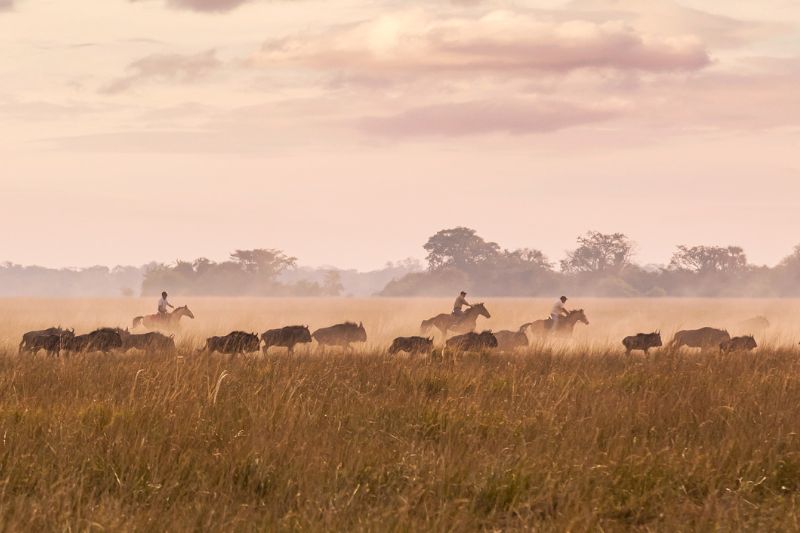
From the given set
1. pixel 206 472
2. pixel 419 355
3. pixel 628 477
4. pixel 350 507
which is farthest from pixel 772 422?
pixel 419 355

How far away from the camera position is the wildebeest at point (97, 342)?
58.3ft

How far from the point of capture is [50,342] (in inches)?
703

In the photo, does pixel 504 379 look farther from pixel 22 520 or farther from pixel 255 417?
pixel 22 520

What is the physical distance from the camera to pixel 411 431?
9.66 metres

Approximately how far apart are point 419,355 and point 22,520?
10210 millimetres

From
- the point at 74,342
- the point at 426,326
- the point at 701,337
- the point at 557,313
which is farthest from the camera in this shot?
the point at 426,326

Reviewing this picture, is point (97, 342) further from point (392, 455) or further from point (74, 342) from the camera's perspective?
point (392, 455)

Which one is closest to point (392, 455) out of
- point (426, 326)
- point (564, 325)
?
point (564, 325)

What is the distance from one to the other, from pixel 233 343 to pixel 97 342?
2.51m

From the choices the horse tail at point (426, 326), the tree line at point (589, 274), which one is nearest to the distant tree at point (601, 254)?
the tree line at point (589, 274)

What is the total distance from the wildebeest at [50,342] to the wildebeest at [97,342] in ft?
0.39

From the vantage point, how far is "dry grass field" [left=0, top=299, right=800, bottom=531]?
695 cm

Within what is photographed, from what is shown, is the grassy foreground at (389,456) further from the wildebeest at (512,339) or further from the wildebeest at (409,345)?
the wildebeest at (512,339)

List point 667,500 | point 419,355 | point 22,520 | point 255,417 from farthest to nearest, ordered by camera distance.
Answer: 1. point 419,355
2. point 255,417
3. point 667,500
4. point 22,520
